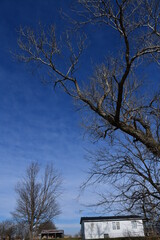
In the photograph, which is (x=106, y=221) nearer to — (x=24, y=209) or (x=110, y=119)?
(x=24, y=209)

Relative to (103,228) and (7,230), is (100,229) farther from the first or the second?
(7,230)

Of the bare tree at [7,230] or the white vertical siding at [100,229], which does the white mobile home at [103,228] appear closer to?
the white vertical siding at [100,229]

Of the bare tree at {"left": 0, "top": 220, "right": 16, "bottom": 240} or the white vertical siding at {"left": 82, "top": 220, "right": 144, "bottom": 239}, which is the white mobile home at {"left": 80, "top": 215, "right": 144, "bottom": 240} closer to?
the white vertical siding at {"left": 82, "top": 220, "right": 144, "bottom": 239}

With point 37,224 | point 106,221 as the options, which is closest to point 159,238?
point 37,224

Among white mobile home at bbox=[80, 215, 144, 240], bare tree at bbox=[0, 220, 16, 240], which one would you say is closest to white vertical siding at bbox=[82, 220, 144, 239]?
white mobile home at bbox=[80, 215, 144, 240]

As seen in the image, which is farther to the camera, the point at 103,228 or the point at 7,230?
the point at 7,230

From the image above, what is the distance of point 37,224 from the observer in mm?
18547

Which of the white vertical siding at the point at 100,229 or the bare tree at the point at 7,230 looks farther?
the bare tree at the point at 7,230

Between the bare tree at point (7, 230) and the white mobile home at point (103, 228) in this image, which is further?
the bare tree at point (7, 230)

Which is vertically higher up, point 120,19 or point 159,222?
point 120,19

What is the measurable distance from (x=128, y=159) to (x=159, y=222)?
1.65m

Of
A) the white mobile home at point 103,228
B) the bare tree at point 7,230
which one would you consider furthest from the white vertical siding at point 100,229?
the bare tree at point 7,230

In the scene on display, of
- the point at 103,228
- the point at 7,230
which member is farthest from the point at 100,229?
the point at 7,230

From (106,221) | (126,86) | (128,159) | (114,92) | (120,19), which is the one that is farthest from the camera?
(106,221)
